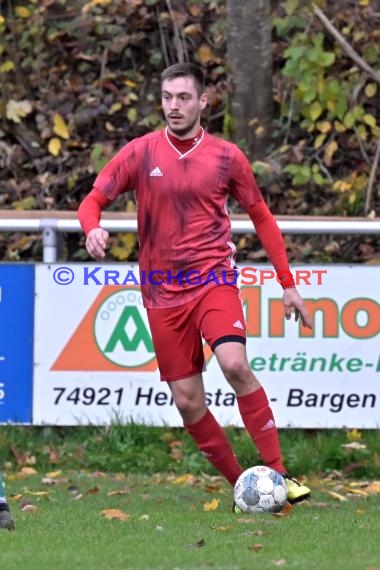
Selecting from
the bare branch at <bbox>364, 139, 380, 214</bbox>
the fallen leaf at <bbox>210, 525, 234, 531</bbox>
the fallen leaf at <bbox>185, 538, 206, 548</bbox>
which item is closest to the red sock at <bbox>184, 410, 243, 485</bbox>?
the fallen leaf at <bbox>210, 525, 234, 531</bbox>

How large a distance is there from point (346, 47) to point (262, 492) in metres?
6.66

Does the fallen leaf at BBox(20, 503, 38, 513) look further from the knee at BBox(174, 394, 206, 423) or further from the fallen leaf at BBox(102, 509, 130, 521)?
the knee at BBox(174, 394, 206, 423)

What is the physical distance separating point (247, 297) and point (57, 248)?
1.50m

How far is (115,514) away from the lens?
7.73 meters

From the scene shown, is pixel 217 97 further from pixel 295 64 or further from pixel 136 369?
pixel 136 369

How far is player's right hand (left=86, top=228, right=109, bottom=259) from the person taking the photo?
723 cm

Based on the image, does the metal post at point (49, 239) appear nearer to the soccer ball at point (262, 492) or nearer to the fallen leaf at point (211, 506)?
the fallen leaf at point (211, 506)

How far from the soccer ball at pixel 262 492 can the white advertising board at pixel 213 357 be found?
2565 millimetres

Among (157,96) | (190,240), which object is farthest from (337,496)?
(157,96)

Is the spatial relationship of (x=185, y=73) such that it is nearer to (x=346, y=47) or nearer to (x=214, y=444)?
(x=214, y=444)

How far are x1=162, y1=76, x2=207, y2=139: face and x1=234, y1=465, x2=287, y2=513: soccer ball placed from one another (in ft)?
6.48

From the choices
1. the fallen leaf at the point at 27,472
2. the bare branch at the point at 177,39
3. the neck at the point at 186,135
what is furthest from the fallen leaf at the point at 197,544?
the bare branch at the point at 177,39

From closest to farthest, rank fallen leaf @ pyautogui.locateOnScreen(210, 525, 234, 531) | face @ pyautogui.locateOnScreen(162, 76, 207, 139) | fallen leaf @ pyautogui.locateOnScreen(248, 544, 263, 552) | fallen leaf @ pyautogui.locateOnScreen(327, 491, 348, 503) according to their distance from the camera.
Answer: fallen leaf @ pyautogui.locateOnScreen(248, 544, 263, 552) → fallen leaf @ pyautogui.locateOnScreen(210, 525, 234, 531) → face @ pyautogui.locateOnScreen(162, 76, 207, 139) → fallen leaf @ pyautogui.locateOnScreen(327, 491, 348, 503)

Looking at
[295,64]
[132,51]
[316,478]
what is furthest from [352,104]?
[316,478]
